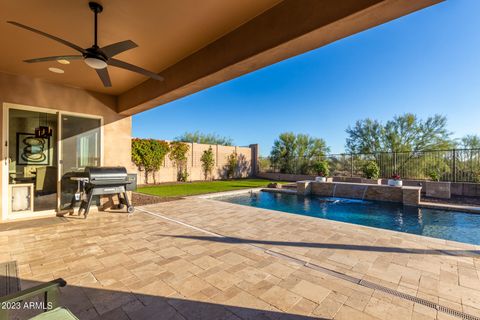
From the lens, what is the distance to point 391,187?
26.7 ft

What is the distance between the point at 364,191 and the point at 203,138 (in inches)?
873

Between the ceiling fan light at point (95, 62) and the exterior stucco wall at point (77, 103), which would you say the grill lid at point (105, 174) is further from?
the ceiling fan light at point (95, 62)

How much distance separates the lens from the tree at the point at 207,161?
15203 millimetres

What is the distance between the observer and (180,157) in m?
13.8

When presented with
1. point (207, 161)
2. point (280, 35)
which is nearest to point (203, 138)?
point (207, 161)

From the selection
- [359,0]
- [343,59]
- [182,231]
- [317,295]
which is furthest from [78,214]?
[343,59]

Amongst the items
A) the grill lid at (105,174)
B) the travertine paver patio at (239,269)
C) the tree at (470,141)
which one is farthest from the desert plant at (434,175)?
the grill lid at (105,174)

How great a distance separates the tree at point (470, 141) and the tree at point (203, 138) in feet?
71.5

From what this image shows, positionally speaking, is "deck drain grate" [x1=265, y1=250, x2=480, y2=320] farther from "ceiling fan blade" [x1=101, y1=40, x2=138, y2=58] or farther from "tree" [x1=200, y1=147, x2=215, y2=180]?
"tree" [x1=200, y1=147, x2=215, y2=180]

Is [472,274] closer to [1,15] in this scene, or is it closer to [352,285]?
[352,285]

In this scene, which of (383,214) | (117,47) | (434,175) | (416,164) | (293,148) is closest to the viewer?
(117,47)

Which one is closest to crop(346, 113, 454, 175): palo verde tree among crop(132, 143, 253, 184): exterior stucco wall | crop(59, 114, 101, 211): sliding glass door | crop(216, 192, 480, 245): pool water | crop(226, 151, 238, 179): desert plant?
crop(216, 192, 480, 245): pool water

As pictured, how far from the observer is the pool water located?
491 cm

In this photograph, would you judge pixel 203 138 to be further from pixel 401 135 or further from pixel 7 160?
pixel 7 160
